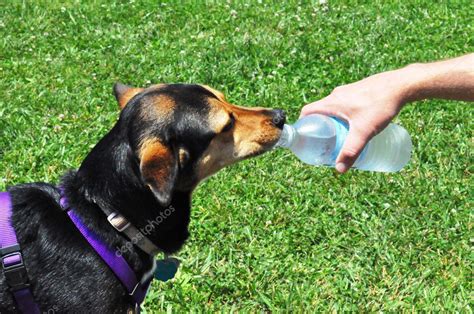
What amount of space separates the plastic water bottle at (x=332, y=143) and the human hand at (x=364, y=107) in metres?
0.16

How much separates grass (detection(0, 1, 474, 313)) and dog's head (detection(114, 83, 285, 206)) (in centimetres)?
119

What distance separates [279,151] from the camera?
5.63 m

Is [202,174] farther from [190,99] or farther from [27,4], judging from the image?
[27,4]

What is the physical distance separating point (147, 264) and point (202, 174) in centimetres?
61

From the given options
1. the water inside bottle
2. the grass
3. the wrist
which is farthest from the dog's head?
the grass

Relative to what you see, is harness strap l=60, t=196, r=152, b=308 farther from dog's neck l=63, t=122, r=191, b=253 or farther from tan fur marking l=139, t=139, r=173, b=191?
tan fur marking l=139, t=139, r=173, b=191

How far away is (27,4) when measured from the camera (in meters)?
8.18

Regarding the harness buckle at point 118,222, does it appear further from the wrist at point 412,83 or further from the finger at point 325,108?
the wrist at point 412,83

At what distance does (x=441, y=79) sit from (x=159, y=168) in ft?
5.29

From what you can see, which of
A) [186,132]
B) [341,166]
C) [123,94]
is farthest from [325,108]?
[123,94]

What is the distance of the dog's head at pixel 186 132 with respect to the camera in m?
3.13

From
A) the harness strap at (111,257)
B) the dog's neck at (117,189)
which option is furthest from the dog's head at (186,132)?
the harness strap at (111,257)

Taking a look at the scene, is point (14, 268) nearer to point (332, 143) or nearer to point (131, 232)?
point (131, 232)

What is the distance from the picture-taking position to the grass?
446cm
